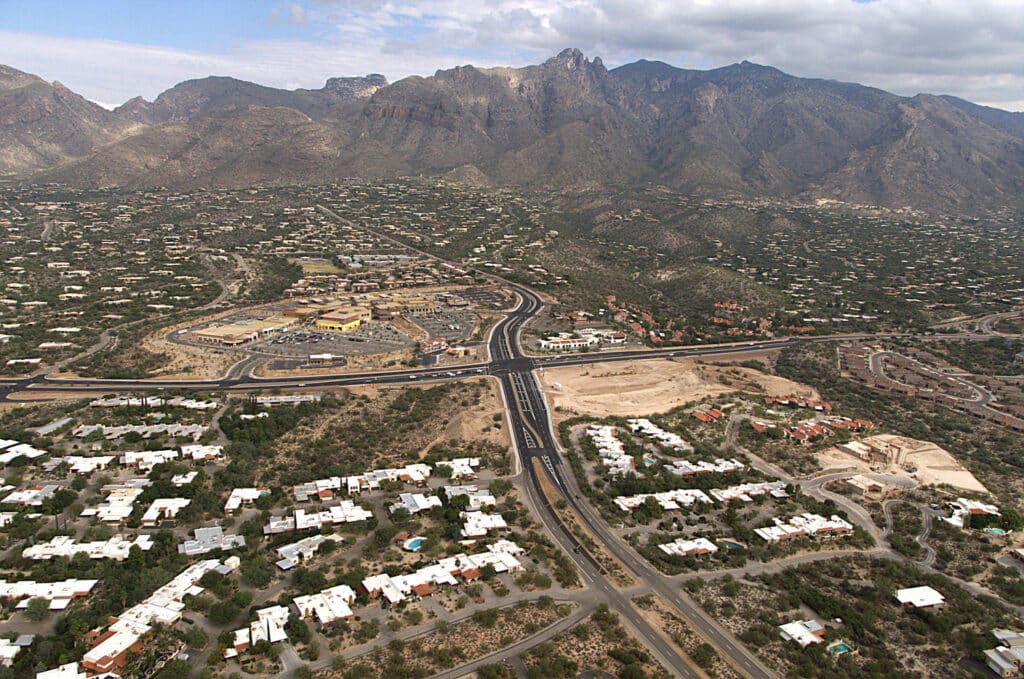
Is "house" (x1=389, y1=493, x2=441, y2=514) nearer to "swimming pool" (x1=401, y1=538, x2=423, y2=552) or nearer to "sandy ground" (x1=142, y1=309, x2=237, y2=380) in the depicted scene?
"swimming pool" (x1=401, y1=538, x2=423, y2=552)

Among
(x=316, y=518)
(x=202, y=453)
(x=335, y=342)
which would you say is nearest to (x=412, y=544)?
(x=316, y=518)

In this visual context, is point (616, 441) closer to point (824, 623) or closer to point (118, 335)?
point (824, 623)

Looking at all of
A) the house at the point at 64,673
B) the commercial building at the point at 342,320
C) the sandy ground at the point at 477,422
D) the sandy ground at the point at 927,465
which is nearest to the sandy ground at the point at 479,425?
the sandy ground at the point at 477,422

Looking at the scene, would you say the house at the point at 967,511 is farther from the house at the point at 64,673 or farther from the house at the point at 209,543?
the house at the point at 64,673

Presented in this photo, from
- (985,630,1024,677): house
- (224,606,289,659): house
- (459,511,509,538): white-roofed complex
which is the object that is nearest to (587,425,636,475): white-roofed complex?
(459,511,509,538): white-roofed complex

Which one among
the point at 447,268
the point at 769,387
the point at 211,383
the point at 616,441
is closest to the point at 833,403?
the point at 769,387

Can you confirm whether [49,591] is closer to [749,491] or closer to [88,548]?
[88,548]
